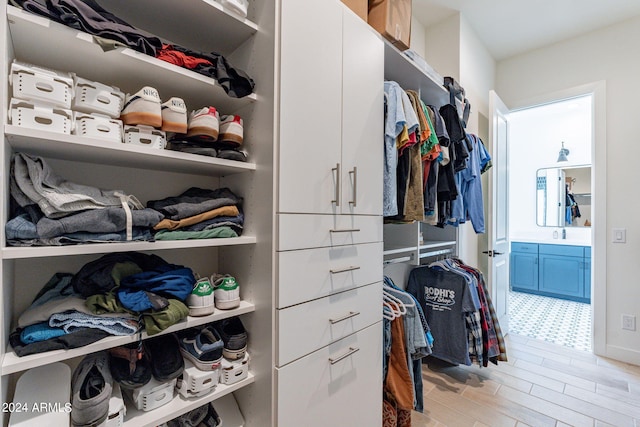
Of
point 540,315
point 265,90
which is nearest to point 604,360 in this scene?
point 540,315

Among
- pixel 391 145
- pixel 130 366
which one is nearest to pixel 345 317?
pixel 130 366

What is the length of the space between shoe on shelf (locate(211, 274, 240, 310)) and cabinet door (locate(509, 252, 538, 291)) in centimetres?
517

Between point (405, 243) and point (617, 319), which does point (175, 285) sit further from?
point (617, 319)

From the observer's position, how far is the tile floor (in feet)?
9.88

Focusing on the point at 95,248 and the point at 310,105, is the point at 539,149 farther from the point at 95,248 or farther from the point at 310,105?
the point at 95,248

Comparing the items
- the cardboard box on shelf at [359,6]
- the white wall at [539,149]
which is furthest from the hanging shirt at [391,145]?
the white wall at [539,149]

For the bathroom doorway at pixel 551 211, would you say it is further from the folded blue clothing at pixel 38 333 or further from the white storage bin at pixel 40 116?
the white storage bin at pixel 40 116

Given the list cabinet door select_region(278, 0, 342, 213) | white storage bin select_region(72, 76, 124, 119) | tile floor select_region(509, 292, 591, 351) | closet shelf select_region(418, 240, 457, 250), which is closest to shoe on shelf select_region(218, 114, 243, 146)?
cabinet door select_region(278, 0, 342, 213)

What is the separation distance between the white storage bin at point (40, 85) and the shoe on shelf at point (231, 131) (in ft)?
1.37

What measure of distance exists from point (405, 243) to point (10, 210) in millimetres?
1952

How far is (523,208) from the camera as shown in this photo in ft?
16.9

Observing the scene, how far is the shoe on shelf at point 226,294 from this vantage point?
1.04 m

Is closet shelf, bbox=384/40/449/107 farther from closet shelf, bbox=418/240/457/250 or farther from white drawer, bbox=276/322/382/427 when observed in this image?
white drawer, bbox=276/322/382/427

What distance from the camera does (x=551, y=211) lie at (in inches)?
191
